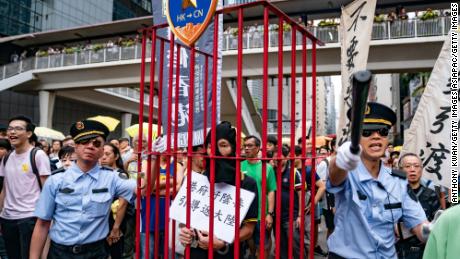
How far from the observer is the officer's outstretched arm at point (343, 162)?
1.70 m

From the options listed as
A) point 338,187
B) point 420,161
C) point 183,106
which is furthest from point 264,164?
point 420,161

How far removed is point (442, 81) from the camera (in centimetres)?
370

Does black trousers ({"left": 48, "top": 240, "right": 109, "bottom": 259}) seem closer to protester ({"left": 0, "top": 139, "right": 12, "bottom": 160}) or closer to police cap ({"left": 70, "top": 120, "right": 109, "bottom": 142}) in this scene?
police cap ({"left": 70, "top": 120, "right": 109, "bottom": 142})

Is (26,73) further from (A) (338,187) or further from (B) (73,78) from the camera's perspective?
(A) (338,187)

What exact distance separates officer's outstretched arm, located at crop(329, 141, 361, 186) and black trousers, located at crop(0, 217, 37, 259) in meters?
2.95

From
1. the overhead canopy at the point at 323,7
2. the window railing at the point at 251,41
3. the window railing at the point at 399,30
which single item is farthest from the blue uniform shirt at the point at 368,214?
the overhead canopy at the point at 323,7

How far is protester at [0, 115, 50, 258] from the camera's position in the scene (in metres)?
3.65

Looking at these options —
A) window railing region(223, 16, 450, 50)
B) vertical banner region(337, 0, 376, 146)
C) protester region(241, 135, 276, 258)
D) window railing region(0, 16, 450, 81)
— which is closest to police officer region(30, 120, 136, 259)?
protester region(241, 135, 276, 258)

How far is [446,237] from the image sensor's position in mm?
1101

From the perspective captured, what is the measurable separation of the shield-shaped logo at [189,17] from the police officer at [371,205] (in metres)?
1.07

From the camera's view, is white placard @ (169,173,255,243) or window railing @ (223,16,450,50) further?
window railing @ (223,16,450,50)

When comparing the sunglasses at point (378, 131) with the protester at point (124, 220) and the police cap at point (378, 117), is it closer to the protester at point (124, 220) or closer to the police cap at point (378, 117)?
the police cap at point (378, 117)

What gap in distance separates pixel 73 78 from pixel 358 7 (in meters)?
16.3

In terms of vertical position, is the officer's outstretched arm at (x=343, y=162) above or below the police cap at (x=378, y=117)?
below
